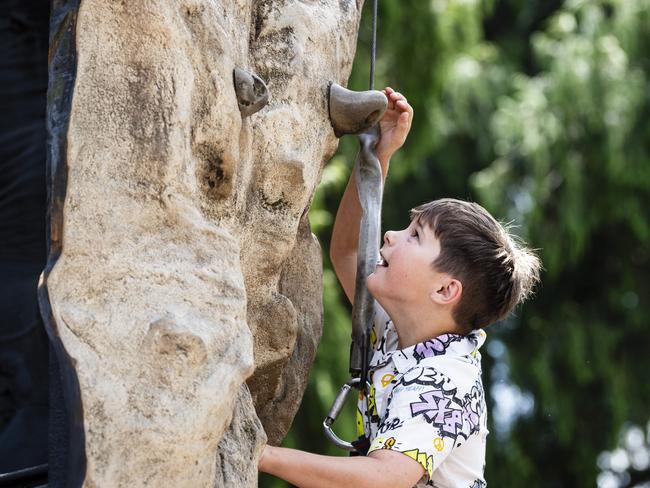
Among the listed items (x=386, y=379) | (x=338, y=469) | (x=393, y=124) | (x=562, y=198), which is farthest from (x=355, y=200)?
(x=562, y=198)

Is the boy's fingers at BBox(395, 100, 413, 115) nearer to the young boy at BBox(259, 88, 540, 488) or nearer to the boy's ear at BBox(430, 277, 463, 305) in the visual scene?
the young boy at BBox(259, 88, 540, 488)

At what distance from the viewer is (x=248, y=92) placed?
6.07 feet

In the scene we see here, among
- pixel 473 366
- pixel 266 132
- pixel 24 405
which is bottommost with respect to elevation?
pixel 24 405

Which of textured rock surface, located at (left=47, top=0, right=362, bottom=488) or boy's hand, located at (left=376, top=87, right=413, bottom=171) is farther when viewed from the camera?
boy's hand, located at (left=376, top=87, right=413, bottom=171)

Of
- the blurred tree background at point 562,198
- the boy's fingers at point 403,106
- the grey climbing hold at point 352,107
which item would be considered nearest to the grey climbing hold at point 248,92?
the grey climbing hold at point 352,107

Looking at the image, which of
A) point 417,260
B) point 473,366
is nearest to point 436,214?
point 417,260

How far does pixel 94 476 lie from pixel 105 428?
0.06 m

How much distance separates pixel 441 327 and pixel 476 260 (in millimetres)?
140

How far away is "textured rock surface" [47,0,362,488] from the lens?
4.93ft

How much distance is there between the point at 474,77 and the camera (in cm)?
705

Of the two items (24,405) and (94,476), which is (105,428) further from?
(24,405)

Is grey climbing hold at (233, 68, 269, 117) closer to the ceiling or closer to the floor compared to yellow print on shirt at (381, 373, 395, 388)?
closer to the ceiling

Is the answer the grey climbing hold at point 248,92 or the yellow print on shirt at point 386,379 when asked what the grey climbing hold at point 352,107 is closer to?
the grey climbing hold at point 248,92

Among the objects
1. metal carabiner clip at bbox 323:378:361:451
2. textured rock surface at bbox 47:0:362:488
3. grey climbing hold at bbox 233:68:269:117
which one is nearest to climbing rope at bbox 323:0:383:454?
metal carabiner clip at bbox 323:378:361:451
